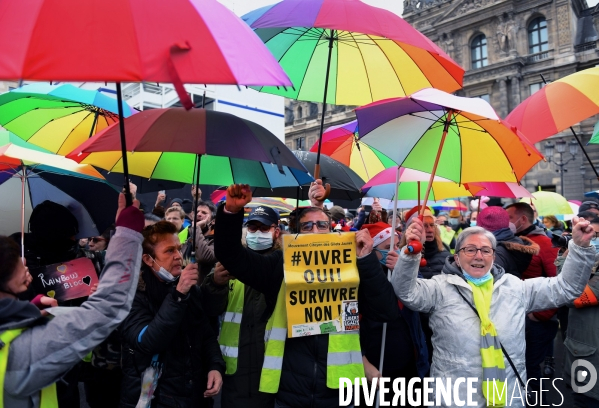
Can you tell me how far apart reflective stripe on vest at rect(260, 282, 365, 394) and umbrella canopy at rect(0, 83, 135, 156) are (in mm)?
2272

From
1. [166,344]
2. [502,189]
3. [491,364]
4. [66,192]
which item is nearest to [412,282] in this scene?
[491,364]

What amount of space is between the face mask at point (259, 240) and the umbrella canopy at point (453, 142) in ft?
3.40

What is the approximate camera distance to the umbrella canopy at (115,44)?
1.51 meters

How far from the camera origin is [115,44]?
5.16ft

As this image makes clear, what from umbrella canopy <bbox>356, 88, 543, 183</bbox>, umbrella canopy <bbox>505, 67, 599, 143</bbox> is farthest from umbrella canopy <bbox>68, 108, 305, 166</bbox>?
umbrella canopy <bbox>505, 67, 599, 143</bbox>

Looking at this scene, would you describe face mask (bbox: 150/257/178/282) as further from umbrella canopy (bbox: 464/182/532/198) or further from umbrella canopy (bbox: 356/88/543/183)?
umbrella canopy (bbox: 464/182/532/198)

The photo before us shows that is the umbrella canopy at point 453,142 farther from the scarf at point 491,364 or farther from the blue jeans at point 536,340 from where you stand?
the blue jeans at point 536,340

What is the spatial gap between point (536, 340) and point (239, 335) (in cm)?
328

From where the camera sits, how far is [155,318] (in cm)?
257

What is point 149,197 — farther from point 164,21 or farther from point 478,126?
point 164,21

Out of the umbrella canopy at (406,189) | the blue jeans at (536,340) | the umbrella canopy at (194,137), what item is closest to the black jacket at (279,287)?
the umbrella canopy at (194,137)

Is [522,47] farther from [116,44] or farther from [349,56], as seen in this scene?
[116,44]

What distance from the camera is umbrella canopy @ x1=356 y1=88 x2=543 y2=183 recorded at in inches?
128

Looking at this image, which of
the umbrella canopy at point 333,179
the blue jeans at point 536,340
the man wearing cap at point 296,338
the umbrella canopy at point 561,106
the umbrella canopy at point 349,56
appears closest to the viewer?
the man wearing cap at point 296,338
